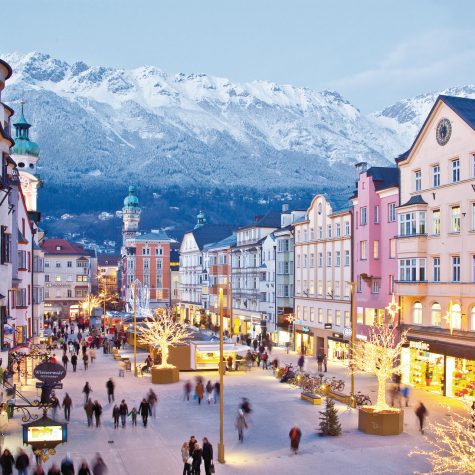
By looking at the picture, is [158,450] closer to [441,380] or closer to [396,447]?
[396,447]

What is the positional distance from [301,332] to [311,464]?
136ft

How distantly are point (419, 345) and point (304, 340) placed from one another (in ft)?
79.1

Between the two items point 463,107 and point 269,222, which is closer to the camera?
point 463,107

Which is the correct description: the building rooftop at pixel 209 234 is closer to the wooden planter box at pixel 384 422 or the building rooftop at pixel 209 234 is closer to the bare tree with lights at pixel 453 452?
the bare tree with lights at pixel 453 452

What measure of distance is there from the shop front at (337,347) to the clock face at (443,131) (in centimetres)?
1992

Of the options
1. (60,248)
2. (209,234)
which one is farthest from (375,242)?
(60,248)

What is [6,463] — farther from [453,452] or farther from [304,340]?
[304,340]

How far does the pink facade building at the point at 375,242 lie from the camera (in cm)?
5088

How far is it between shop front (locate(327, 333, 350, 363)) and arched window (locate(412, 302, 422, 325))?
11.5 meters

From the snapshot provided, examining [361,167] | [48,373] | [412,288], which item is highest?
[361,167]

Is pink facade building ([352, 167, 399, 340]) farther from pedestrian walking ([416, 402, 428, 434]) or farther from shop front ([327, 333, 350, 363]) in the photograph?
pedestrian walking ([416, 402, 428, 434])

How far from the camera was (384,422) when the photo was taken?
3053cm

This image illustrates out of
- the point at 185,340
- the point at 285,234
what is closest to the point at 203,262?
the point at 285,234

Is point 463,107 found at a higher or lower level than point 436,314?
higher
